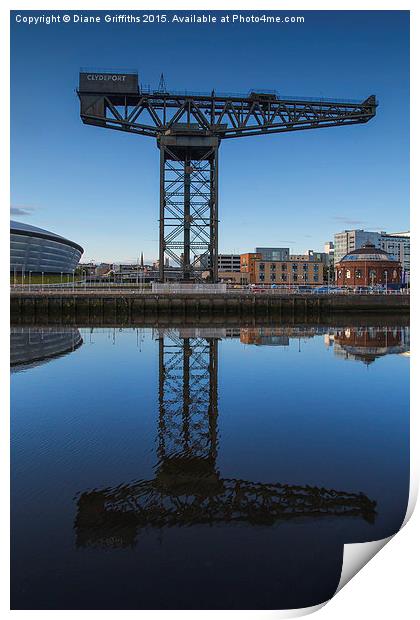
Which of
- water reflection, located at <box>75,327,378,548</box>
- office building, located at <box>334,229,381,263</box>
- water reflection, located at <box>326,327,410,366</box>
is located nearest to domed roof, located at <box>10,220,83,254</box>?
water reflection, located at <box>326,327,410,366</box>

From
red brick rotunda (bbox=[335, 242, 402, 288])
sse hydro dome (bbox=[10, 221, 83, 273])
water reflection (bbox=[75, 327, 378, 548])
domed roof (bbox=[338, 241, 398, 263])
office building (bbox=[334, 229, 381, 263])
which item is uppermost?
office building (bbox=[334, 229, 381, 263])

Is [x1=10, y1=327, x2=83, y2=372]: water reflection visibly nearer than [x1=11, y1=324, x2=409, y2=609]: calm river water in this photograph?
No

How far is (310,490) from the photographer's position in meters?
7.00

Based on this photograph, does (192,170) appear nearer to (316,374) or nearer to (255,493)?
(316,374)

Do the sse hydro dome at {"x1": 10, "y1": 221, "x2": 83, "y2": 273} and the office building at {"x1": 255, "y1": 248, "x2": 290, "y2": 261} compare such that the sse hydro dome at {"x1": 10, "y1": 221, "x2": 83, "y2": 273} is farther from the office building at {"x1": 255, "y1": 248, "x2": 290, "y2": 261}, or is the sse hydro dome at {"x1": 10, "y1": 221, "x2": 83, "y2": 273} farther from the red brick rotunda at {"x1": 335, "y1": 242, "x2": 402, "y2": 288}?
the red brick rotunda at {"x1": 335, "y1": 242, "x2": 402, "y2": 288}

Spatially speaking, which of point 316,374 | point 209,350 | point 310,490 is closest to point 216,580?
point 310,490

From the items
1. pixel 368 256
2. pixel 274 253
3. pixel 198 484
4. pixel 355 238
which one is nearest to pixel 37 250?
pixel 368 256

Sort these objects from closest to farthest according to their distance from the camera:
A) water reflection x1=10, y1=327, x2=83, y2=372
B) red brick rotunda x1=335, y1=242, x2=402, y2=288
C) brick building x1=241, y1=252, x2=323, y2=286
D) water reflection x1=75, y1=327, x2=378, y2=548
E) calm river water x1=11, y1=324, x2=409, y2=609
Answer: calm river water x1=11, y1=324, x2=409, y2=609, water reflection x1=75, y1=327, x2=378, y2=548, water reflection x1=10, y1=327, x2=83, y2=372, red brick rotunda x1=335, y1=242, x2=402, y2=288, brick building x1=241, y1=252, x2=323, y2=286

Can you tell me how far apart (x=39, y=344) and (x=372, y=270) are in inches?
2011

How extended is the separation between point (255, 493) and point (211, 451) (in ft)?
6.20

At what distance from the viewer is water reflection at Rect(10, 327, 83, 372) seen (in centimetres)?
1938

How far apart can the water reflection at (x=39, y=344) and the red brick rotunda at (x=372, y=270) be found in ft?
145

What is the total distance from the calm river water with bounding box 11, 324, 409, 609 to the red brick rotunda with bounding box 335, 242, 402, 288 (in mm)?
51428

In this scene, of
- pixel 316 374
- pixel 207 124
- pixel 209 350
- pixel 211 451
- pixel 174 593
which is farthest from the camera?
pixel 207 124
